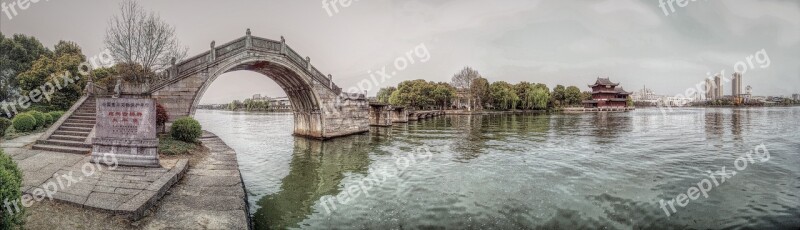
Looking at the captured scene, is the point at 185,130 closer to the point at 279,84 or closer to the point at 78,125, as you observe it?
the point at 78,125

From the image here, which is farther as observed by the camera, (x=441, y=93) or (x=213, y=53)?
(x=441, y=93)

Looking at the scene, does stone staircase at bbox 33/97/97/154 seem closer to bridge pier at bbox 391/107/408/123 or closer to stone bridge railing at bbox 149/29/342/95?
stone bridge railing at bbox 149/29/342/95

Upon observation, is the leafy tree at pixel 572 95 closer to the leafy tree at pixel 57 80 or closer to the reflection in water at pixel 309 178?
the reflection in water at pixel 309 178

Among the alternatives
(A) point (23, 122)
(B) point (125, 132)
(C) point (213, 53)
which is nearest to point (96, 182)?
(B) point (125, 132)

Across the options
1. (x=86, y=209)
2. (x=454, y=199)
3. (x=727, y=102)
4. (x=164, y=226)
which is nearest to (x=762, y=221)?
(x=454, y=199)

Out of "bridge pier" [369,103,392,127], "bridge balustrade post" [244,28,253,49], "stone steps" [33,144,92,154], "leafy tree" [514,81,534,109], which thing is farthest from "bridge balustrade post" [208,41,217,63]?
"leafy tree" [514,81,534,109]

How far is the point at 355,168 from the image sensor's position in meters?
13.3

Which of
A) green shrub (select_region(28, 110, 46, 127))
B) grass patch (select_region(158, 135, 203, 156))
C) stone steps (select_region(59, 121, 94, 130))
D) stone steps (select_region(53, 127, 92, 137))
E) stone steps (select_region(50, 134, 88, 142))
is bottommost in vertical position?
grass patch (select_region(158, 135, 203, 156))

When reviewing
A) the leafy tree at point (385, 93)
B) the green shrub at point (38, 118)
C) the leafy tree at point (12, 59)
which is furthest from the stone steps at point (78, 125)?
the leafy tree at point (385, 93)

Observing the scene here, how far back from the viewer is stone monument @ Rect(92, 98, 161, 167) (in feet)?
28.9

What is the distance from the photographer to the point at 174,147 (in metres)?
11.5

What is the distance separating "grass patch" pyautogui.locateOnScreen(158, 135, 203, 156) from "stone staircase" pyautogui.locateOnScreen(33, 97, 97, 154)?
1910 mm

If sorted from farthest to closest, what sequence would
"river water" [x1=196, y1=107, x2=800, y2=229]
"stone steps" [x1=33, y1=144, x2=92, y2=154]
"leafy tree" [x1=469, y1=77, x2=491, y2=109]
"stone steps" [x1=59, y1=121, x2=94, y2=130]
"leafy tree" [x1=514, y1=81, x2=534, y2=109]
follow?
"leafy tree" [x1=514, y1=81, x2=534, y2=109], "leafy tree" [x1=469, y1=77, x2=491, y2=109], "stone steps" [x1=59, y1=121, x2=94, y2=130], "stone steps" [x1=33, y1=144, x2=92, y2=154], "river water" [x1=196, y1=107, x2=800, y2=229]

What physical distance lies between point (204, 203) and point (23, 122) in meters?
14.9
